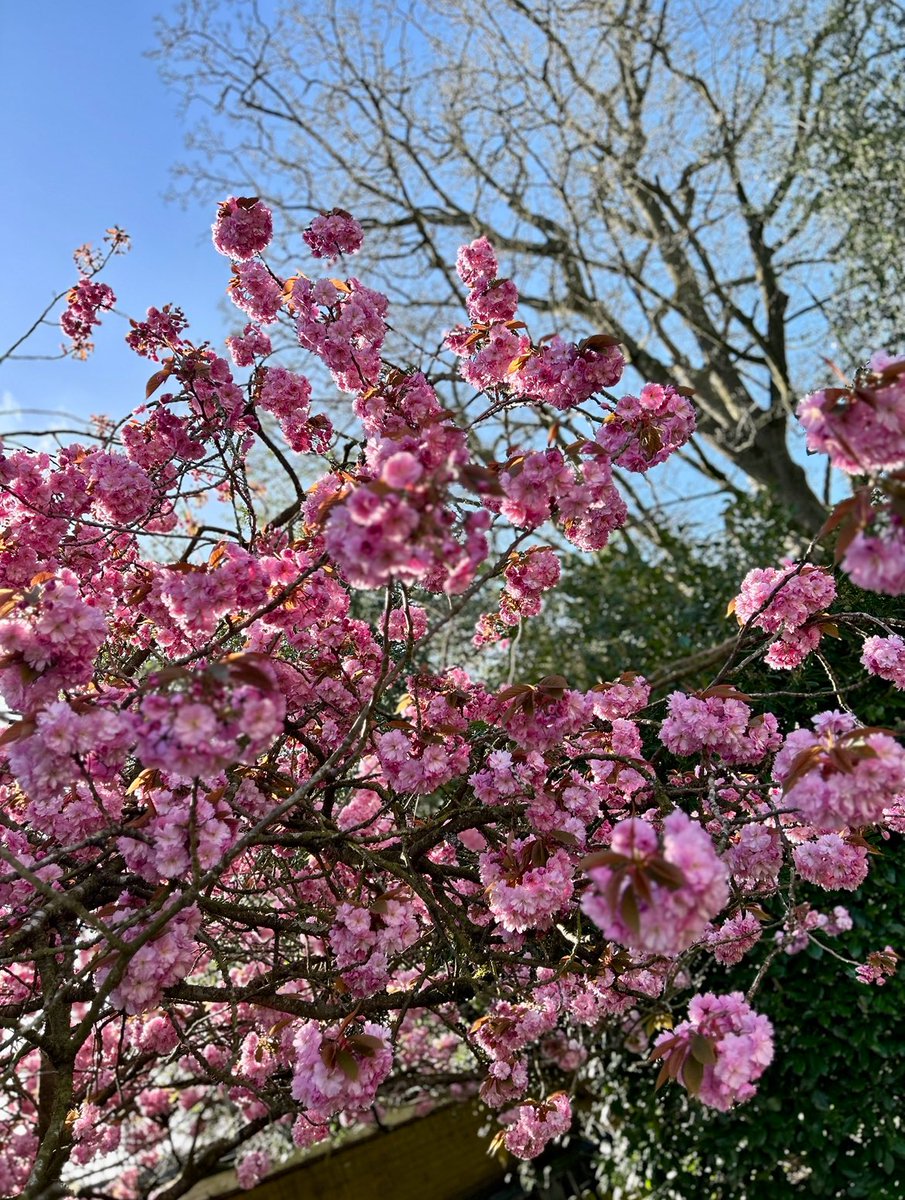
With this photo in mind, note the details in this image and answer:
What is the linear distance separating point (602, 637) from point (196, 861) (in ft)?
13.4

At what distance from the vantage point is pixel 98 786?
6.77 ft

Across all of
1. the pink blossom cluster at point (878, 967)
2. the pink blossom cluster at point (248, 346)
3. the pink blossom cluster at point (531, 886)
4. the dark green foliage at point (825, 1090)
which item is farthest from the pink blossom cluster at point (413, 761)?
the dark green foliage at point (825, 1090)

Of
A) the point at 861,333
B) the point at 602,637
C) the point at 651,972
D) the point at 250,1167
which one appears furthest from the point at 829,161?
the point at 250,1167

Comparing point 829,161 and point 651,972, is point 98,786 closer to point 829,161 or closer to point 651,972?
point 651,972

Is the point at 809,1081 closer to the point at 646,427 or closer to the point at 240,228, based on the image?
the point at 646,427

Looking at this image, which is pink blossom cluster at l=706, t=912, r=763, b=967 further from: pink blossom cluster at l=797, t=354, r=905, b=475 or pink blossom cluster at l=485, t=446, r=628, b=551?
pink blossom cluster at l=797, t=354, r=905, b=475

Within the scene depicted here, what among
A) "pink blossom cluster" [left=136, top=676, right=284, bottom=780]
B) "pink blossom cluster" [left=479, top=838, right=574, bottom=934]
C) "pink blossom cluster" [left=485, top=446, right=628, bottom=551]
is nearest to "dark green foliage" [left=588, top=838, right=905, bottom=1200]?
"pink blossom cluster" [left=479, top=838, right=574, bottom=934]

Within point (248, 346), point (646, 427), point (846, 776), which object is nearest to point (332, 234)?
point (248, 346)

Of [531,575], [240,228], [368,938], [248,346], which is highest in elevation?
[240,228]

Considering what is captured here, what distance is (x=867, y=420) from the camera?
4.29 ft

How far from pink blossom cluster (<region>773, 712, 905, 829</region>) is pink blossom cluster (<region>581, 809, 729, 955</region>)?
1.12 feet

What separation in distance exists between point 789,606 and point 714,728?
47 cm

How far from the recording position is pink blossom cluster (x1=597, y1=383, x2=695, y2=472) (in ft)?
7.09

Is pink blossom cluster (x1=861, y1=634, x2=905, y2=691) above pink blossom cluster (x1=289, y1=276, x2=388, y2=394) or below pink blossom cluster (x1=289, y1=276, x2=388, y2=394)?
below
